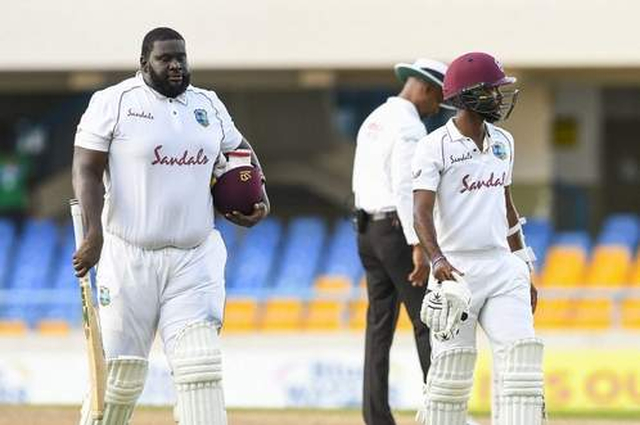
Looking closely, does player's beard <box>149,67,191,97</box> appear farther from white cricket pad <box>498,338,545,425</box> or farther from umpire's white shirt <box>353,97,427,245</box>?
umpire's white shirt <box>353,97,427,245</box>

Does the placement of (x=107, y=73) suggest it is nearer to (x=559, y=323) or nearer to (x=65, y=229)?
(x=65, y=229)

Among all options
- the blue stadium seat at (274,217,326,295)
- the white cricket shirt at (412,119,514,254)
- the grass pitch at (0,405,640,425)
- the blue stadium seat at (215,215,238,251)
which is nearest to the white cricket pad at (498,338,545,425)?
the white cricket shirt at (412,119,514,254)

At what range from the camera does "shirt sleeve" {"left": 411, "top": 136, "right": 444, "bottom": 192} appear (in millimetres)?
7953

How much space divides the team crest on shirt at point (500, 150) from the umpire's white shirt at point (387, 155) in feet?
3.58

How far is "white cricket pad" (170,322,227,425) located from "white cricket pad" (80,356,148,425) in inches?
9.7

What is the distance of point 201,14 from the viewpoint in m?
19.2

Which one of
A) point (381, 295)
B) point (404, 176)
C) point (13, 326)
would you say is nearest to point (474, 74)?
point (404, 176)

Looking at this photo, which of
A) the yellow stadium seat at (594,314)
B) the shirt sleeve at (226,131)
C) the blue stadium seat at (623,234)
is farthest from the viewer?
the blue stadium seat at (623,234)

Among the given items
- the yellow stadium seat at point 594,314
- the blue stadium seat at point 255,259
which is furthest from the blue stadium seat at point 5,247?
the yellow stadium seat at point 594,314

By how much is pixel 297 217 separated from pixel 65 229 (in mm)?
3087

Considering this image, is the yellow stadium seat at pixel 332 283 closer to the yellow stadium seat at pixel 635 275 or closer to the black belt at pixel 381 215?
the yellow stadium seat at pixel 635 275

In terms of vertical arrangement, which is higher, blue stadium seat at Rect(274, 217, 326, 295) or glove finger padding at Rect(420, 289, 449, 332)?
blue stadium seat at Rect(274, 217, 326, 295)

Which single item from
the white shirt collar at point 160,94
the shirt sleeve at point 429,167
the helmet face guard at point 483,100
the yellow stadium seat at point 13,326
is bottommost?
the yellow stadium seat at point 13,326

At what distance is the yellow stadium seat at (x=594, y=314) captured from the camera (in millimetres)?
17172
